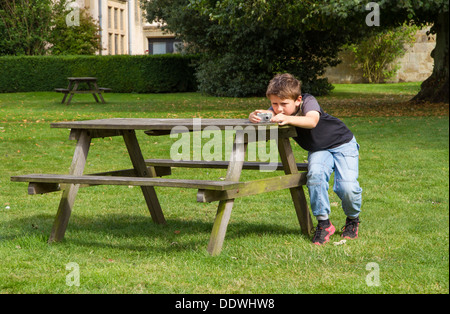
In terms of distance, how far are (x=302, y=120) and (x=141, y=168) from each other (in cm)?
156

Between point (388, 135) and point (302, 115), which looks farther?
point (388, 135)

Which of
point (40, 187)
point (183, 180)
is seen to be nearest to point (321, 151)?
point (183, 180)

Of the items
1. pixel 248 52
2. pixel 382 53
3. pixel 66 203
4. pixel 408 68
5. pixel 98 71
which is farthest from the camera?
pixel 408 68

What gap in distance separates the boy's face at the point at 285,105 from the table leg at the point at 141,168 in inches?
50.1

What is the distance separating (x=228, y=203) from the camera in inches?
158

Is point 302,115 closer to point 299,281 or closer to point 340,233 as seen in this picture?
point 340,233

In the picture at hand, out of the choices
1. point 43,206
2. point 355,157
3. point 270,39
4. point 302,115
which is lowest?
point 43,206

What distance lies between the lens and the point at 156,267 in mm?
3838

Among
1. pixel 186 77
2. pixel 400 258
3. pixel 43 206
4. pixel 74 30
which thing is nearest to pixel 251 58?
pixel 186 77

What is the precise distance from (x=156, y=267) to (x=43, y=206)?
8.28ft

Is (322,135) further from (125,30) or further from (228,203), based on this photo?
(125,30)

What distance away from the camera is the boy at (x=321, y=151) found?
4.29 metres

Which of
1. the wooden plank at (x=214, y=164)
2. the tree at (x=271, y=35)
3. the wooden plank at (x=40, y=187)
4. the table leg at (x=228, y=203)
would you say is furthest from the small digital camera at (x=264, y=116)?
the tree at (x=271, y=35)

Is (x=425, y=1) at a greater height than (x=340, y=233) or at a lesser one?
greater
